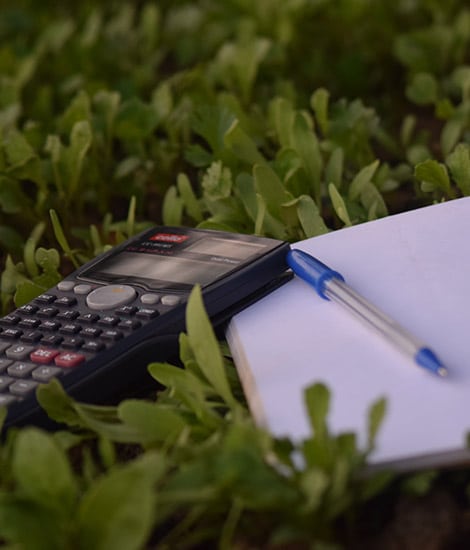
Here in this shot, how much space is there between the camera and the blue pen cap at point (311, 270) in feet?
2.62

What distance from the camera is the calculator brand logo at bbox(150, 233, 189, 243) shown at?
932 millimetres

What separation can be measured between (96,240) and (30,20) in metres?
1.11

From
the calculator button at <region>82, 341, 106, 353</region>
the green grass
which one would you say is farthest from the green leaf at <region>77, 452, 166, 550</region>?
the calculator button at <region>82, 341, 106, 353</region>

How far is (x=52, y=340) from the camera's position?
0.80 m

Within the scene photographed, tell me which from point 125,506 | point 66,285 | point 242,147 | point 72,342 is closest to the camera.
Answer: point 125,506

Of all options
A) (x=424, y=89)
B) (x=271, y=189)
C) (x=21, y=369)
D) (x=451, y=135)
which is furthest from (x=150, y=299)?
(x=424, y=89)

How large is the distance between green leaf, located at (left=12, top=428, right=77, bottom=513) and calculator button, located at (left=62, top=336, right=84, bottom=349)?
18cm

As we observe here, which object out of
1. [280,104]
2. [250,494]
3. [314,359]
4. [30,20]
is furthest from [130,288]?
[30,20]

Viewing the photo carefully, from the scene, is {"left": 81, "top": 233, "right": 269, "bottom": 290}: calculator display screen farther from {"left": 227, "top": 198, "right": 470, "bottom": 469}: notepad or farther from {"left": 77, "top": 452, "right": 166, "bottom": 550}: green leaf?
{"left": 77, "top": 452, "right": 166, "bottom": 550}: green leaf

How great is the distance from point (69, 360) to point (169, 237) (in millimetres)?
227

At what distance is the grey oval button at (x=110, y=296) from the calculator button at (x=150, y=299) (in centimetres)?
2

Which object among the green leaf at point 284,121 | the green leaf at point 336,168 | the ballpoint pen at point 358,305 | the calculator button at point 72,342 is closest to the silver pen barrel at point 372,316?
the ballpoint pen at point 358,305

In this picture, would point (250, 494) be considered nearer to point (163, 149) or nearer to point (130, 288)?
point (130, 288)

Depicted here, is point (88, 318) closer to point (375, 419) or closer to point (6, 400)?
point (6, 400)
